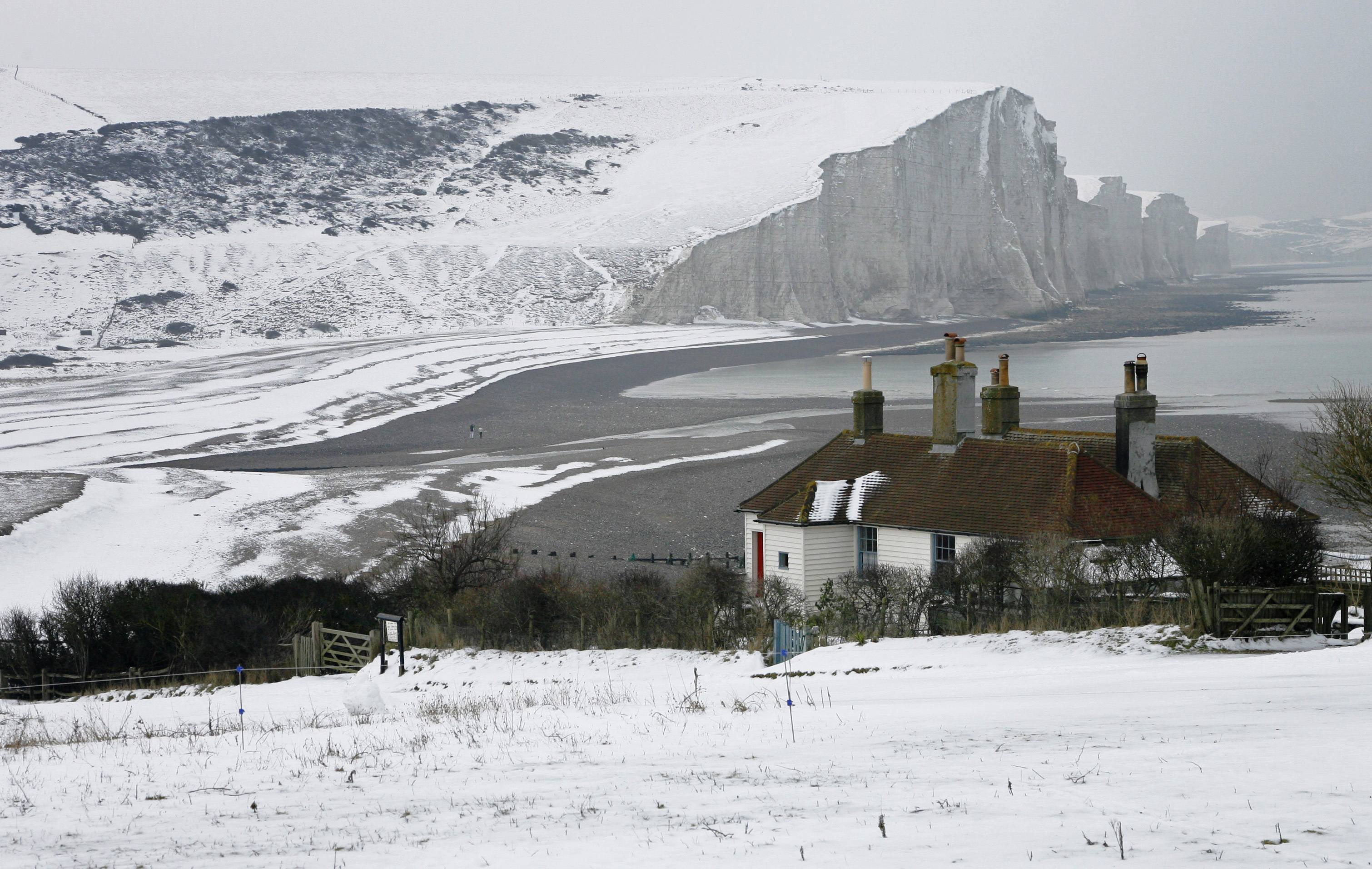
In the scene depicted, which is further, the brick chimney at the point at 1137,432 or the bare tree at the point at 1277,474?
the bare tree at the point at 1277,474

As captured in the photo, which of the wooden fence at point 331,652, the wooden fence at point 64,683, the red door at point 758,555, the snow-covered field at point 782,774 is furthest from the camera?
the red door at point 758,555

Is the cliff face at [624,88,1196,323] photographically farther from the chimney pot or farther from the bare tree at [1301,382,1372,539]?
the bare tree at [1301,382,1372,539]

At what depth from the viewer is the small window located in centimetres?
1900

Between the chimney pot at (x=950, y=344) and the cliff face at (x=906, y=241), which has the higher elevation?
the cliff face at (x=906, y=241)

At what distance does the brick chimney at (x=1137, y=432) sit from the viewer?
1966cm

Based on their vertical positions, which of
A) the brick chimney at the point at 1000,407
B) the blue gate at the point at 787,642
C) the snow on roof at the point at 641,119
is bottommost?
the blue gate at the point at 787,642

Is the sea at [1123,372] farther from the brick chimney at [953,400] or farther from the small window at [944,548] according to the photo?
the small window at [944,548]

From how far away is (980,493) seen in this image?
64.2 ft

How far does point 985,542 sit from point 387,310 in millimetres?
88368

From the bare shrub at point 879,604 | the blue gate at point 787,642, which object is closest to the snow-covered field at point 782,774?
the blue gate at point 787,642

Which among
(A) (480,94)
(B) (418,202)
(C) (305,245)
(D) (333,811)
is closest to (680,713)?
(D) (333,811)

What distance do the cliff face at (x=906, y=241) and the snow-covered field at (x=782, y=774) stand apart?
92286 millimetres

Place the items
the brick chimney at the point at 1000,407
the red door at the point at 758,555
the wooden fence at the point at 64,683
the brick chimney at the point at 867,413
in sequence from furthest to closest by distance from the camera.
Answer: the brick chimney at the point at 867,413 → the red door at the point at 758,555 → the brick chimney at the point at 1000,407 → the wooden fence at the point at 64,683

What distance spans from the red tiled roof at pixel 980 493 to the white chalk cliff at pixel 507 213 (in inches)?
3096
